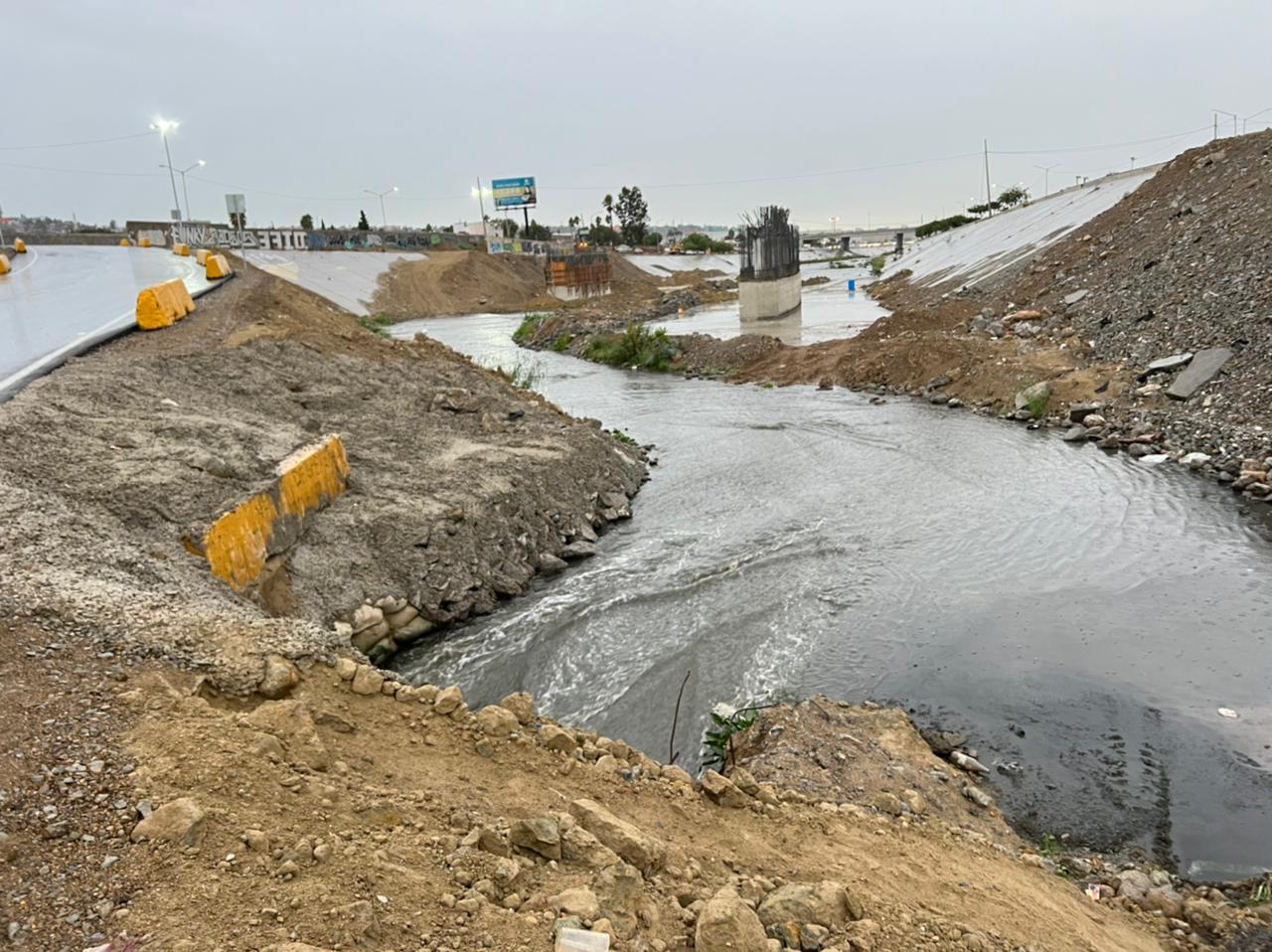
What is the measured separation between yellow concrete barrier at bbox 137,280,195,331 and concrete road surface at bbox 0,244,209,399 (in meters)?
0.36

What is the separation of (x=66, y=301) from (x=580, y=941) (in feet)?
76.2

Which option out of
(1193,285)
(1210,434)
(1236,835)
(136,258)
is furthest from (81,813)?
(136,258)

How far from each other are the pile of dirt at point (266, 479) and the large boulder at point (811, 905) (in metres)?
3.25

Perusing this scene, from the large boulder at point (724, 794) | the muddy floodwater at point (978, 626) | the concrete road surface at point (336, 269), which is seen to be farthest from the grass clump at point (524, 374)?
the concrete road surface at point (336, 269)

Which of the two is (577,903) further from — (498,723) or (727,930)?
(498,723)

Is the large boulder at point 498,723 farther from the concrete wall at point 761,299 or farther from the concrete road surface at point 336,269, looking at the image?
the concrete road surface at point 336,269

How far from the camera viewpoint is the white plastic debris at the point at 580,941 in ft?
9.31

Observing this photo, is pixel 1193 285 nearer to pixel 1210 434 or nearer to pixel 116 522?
pixel 1210 434

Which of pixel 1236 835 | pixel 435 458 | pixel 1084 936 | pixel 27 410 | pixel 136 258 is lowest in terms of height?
pixel 1236 835

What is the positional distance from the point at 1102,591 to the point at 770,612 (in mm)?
4207

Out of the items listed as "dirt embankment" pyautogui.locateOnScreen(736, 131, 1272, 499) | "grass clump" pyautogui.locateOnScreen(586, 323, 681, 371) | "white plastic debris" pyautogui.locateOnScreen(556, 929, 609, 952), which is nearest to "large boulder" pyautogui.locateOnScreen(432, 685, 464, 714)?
"white plastic debris" pyautogui.locateOnScreen(556, 929, 609, 952)

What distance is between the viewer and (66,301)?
65.2ft

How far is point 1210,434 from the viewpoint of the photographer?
14320 mm

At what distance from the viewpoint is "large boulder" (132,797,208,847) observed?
9.96ft
